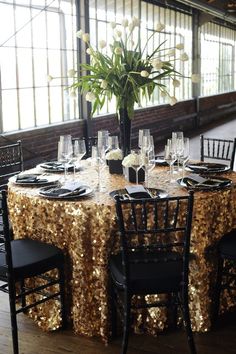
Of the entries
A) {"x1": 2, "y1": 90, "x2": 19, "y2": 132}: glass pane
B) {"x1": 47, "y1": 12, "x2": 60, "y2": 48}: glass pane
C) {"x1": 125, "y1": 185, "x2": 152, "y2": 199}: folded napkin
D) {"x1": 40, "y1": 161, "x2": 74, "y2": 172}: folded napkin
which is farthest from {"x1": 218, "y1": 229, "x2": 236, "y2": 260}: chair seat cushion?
{"x1": 47, "y1": 12, "x2": 60, "y2": 48}: glass pane

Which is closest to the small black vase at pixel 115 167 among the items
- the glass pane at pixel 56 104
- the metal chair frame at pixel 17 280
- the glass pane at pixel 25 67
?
the metal chair frame at pixel 17 280

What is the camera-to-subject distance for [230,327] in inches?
116

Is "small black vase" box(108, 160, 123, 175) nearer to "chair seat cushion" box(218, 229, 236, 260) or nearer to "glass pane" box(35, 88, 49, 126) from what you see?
"chair seat cushion" box(218, 229, 236, 260)

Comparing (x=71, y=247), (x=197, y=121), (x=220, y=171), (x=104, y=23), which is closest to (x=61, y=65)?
(x=104, y=23)

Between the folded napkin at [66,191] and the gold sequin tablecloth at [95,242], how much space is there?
47 mm

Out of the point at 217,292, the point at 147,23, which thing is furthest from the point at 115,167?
the point at 147,23

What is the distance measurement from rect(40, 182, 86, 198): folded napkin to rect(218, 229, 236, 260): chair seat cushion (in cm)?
88

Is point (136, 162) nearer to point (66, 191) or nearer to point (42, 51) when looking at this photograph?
point (66, 191)

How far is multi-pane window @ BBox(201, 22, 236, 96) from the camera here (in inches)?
562

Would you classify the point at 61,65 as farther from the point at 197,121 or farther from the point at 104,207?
the point at 197,121

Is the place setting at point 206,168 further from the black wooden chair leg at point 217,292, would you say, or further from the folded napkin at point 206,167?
the black wooden chair leg at point 217,292

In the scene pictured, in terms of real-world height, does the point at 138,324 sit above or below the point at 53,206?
below

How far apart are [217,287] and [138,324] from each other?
0.53 metres

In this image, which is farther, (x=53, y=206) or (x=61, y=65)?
(x=61, y=65)
